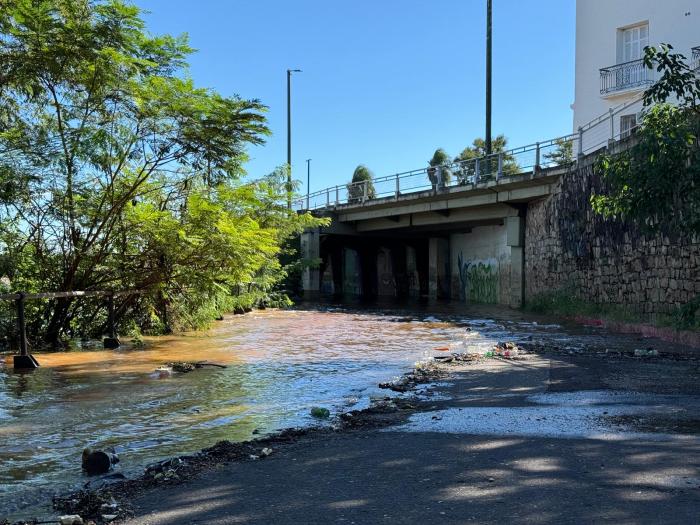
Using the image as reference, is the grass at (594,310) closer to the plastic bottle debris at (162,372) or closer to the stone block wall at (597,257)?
the stone block wall at (597,257)

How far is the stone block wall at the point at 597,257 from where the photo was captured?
15250 millimetres

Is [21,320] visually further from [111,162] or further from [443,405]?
[443,405]

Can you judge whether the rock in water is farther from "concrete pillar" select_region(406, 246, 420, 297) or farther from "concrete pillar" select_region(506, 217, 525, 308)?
"concrete pillar" select_region(406, 246, 420, 297)

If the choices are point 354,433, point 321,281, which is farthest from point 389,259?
point 354,433

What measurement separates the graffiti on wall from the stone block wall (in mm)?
5519

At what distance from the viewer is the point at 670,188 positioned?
9.70 meters

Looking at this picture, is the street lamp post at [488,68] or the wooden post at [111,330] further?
the street lamp post at [488,68]

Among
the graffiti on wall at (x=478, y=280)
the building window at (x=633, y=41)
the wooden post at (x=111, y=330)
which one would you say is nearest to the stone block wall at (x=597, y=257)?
the graffiti on wall at (x=478, y=280)

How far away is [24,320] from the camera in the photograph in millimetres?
11836

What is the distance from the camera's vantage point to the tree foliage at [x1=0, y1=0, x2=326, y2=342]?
1193 cm

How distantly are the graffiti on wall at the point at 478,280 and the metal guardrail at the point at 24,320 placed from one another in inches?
873

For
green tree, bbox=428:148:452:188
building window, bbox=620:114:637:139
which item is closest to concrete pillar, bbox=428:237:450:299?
green tree, bbox=428:148:452:188

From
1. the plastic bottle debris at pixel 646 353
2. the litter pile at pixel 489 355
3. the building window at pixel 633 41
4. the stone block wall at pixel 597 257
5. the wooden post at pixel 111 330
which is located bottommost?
the litter pile at pixel 489 355

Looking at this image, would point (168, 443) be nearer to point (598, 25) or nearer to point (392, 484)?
point (392, 484)
